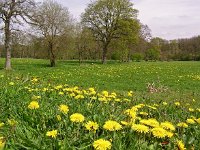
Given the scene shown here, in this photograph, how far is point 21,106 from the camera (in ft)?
15.0

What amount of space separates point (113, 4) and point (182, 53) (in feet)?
186

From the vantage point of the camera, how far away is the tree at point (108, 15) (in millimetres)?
51219

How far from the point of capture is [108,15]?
51.6 m

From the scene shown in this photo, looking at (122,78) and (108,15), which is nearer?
(122,78)

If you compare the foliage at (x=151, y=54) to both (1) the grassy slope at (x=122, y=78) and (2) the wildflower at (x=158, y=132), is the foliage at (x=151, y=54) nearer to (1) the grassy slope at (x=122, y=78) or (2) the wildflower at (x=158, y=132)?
(1) the grassy slope at (x=122, y=78)

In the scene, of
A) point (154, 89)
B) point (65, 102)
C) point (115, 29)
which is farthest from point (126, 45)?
point (65, 102)

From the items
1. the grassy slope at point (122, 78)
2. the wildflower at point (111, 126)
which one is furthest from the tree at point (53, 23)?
the wildflower at point (111, 126)

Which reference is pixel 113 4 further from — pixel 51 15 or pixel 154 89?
pixel 154 89

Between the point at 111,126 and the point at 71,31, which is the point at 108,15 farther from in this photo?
the point at 111,126

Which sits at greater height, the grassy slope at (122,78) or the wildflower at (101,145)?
the wildflower at (101,145)

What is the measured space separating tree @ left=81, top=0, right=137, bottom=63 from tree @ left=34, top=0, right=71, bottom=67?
41.8ft

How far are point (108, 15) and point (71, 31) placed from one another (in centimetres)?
1406

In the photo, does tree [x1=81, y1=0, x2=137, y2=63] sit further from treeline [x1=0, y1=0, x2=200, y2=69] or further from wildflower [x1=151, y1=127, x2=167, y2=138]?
wildflower [x1=151, y1=127, x2=167, y2=138]

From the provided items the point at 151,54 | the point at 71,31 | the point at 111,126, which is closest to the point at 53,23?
the point at 71,31
